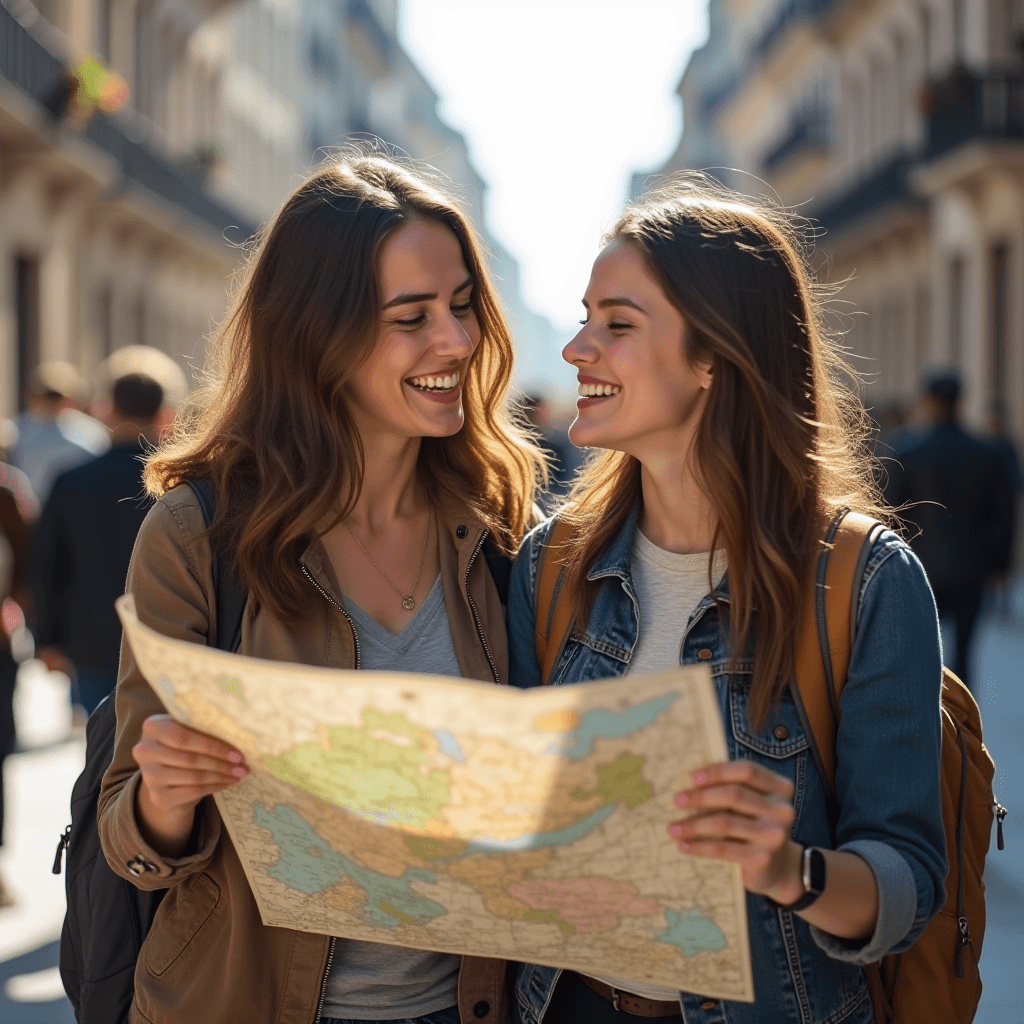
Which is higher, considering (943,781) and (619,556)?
(619,556)

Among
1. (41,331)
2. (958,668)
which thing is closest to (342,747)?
(958,668)

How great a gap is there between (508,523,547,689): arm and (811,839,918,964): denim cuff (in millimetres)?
695

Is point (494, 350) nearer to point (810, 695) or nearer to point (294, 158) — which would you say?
point (810, 695)

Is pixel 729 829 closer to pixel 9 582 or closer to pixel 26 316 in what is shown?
pixel 9 582

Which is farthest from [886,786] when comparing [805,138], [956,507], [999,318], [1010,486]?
[805,138]

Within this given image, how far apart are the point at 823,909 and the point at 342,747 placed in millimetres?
666

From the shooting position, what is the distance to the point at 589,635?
2.52m

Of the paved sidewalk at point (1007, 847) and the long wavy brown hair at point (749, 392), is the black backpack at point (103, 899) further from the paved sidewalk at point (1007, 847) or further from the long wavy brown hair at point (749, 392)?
the paved sidewalk at point (1007, 847)

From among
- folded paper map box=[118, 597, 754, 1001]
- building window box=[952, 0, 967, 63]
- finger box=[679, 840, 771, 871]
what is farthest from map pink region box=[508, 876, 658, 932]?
building window box=[952, 0, 967, 63]

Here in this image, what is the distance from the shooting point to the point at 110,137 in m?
20.5

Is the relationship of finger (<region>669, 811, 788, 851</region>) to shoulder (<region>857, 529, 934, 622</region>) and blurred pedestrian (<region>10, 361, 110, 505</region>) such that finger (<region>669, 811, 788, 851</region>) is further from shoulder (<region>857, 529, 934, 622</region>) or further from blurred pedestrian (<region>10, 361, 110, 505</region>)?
blurred pedestrian (<region>10, 361, 110, 505</region>)

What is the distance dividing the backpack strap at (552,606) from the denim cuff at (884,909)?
65 centimetres

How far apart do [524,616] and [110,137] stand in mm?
19346

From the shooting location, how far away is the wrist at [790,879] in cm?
196
